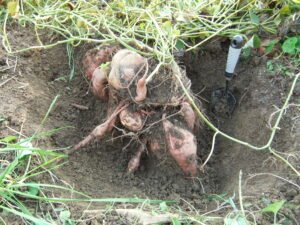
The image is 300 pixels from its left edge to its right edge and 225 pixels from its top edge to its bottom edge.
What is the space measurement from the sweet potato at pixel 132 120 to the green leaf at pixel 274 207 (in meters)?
0.57

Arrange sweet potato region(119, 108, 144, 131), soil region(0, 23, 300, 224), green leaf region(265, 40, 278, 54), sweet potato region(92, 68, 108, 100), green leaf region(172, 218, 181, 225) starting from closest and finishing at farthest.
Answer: green leaf region(172, 218, 181, 225), soil region(0, 23, 300, 224), sweet potato region(119, 108, 144, 131), sweet potato region(92, 68, 108, 100), green leaf region(265, 40, 278, 54)

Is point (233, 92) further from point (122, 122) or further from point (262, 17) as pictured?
point (122, 122)

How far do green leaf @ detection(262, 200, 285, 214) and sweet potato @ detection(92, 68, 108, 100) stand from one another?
801mm

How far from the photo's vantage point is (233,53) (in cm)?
182

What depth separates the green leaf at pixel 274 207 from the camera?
4.29 feet

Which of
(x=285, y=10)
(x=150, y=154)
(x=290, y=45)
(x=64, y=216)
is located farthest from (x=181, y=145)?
(x=285, y=10)

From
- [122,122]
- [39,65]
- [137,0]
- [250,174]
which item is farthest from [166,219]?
[137,0]

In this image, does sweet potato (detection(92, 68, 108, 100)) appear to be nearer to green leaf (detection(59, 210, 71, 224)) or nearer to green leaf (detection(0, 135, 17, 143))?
green leaf (detection(0, 135, 17, 143))

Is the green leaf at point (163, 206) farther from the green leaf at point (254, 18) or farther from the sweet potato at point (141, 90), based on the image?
the green leaf at point (254, 18)

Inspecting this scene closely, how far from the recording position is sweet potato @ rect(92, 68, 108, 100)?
1823 millimetres

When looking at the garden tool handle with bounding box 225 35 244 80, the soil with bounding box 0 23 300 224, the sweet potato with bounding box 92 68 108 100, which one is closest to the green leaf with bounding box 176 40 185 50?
the soil with bounding box 0 23 300 224

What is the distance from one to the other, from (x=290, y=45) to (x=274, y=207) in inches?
32.1

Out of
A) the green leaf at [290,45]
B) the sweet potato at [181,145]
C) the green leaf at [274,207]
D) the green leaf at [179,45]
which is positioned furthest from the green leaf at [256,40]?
the green leaf at [274,207]

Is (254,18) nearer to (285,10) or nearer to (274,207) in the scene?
(285,10)
